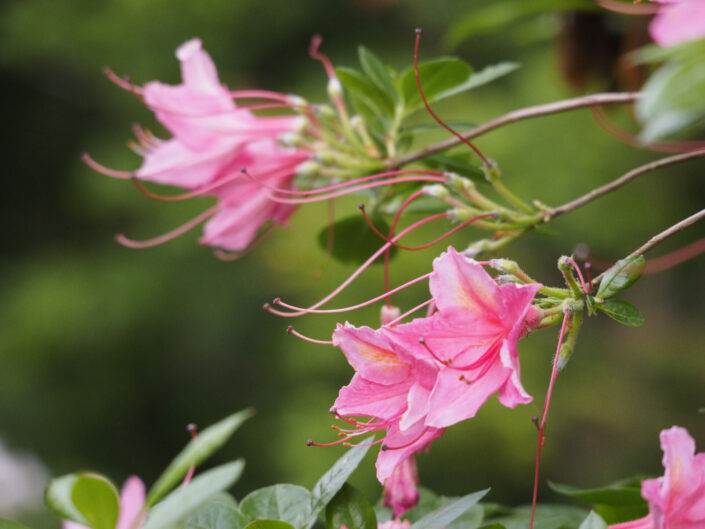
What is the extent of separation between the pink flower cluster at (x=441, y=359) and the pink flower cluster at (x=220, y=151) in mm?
261

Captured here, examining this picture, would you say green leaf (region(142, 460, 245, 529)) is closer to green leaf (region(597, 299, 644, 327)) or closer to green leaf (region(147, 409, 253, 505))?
green leaf (region(147, 409, 253, 505))

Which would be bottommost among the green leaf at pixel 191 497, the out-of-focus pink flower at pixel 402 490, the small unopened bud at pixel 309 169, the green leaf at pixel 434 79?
the out-of-focus pink flower at pixel 402 490

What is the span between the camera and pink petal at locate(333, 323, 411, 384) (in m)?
0.40

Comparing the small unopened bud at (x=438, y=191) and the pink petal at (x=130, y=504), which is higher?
the small unopened bud at (x=438, y=191)

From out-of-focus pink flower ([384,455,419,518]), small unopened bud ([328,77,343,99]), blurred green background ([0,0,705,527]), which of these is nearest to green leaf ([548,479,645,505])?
out-of-focus pink flower ([384,455,419,518])

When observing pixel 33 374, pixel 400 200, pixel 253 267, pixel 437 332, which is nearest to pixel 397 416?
pixel 437 332

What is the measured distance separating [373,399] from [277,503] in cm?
9

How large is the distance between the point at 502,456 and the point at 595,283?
1.97m

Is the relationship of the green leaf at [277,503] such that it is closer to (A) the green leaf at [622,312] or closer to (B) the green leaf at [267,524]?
(B) the green leaf at [267,524]

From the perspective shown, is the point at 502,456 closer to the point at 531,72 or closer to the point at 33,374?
the point at 531,72

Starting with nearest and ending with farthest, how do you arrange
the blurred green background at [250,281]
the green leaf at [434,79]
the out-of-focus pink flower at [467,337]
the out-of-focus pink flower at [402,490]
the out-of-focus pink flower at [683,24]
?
the out-of-focus pink flower at [683,24]
the out-of-focus pink flower at [467,337]
the out-of-focus pink flower at [402,490]
the green leaf at [434,79]
the blurred green background at [250,281]

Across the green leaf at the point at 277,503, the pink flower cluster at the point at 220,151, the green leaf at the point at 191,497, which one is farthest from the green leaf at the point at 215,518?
the pink flower cluster at the point at 220,151

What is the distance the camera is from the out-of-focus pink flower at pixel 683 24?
28cm

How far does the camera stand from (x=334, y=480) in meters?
0.43
